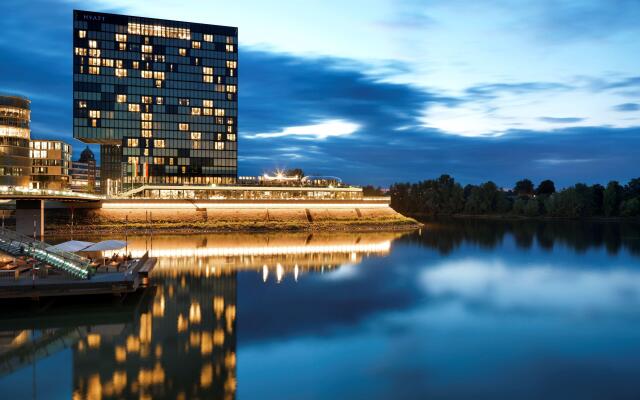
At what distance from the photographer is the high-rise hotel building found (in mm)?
134875

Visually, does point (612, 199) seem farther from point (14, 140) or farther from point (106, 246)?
point (14, 140)

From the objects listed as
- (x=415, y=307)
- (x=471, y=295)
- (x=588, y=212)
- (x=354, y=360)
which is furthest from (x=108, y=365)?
(x=588, y=212)

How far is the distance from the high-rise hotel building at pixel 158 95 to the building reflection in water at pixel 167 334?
8687cm

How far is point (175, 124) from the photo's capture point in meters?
143

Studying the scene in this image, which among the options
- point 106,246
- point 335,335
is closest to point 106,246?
point 106,246

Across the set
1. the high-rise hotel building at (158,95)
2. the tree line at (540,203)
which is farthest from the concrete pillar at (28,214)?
the tree line at (540,203)

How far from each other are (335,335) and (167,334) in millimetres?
9992

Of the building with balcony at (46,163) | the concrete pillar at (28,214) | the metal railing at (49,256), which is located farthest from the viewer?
the building with balcony at (46,163)

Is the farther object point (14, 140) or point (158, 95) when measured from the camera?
point (158, 95)

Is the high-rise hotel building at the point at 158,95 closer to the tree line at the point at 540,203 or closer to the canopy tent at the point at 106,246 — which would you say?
the tree line at the point at 540,203

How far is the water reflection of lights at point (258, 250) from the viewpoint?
6300 centimetres

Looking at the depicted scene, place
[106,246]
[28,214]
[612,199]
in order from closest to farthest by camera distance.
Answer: [106,246], [28,214], [612,199]

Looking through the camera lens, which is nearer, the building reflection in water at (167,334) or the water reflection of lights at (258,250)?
the building reflection in water at (167,334)

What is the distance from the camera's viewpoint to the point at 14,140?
366ft
